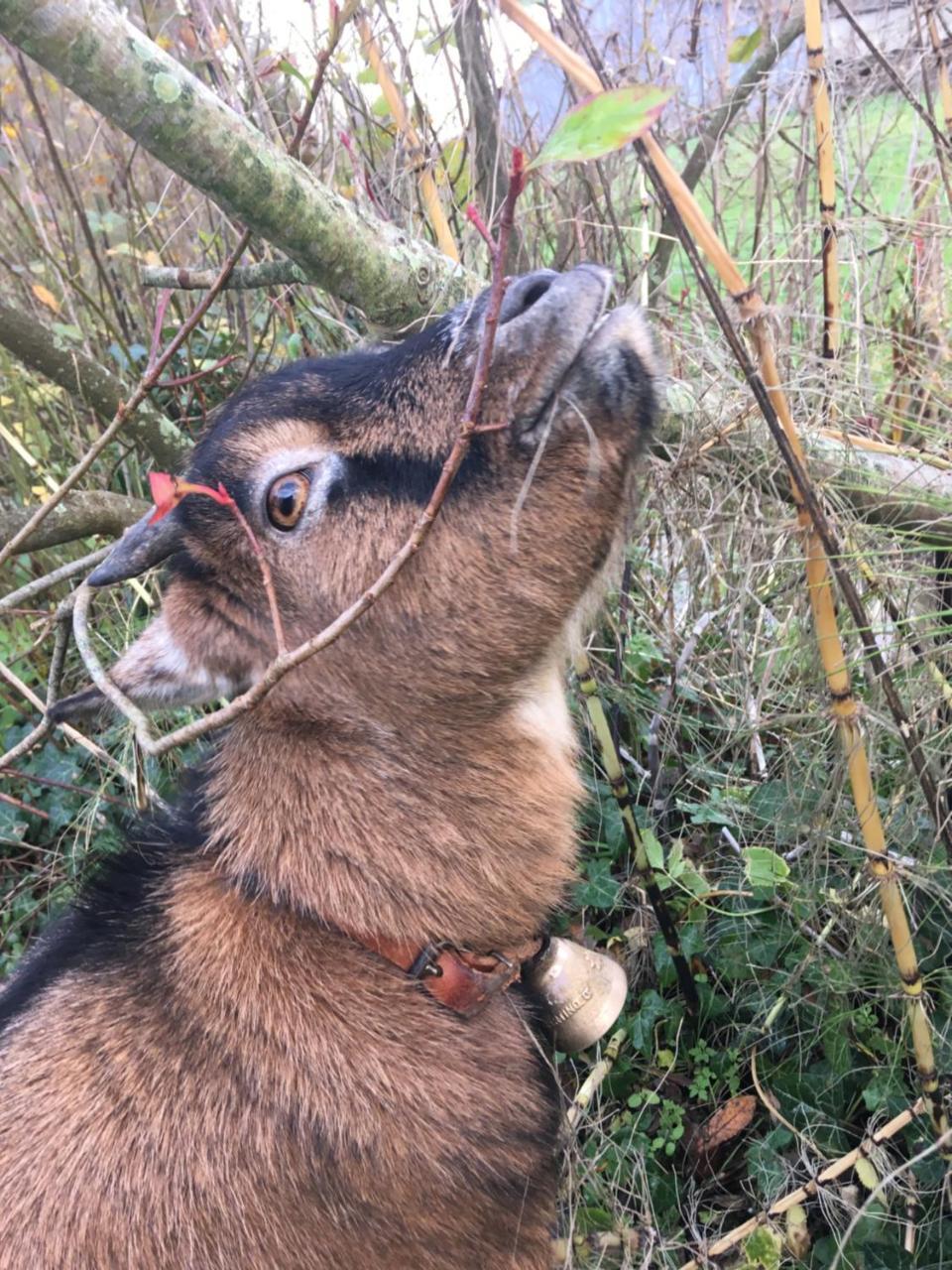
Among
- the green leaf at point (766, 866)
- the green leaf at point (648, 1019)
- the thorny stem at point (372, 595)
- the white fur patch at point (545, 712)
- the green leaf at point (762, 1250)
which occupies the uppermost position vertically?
the thorny stem at point (372, 595)

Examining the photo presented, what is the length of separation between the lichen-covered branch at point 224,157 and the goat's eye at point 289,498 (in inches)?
24.9

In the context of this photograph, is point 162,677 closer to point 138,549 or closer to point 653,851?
point 138,549

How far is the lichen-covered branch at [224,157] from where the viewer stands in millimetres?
2029

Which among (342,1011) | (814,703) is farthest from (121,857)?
(814,703)

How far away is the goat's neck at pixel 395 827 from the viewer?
2.30m

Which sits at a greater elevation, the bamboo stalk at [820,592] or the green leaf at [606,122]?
the green leaf at [606,122]

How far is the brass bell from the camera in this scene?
8.18 feet

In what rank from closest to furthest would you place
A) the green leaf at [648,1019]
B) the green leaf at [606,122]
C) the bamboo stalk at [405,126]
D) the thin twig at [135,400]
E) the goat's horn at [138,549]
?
the green leaf at [606,122] → the thin twig at [135,400] → the goat's horn at [138,549] → the bamboo stalk at [405,126] → the green leaf at [648,1019]

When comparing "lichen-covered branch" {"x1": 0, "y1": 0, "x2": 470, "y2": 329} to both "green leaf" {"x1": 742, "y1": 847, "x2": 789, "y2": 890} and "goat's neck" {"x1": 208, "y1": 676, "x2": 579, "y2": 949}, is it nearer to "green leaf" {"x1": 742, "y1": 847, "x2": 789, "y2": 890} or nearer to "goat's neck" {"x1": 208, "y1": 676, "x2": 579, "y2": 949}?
"goat's neck" {"x1": 208, "y1": 676, "x2": 579, "y2": 949}

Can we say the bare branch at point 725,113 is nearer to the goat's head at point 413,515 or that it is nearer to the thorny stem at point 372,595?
the goat's head at point 413,515

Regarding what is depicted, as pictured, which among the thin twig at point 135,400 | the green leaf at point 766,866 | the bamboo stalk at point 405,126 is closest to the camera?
the thin twig at point 135,400

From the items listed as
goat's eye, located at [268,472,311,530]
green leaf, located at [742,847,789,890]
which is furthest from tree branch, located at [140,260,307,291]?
green leaf, located at [742,847,789,890]

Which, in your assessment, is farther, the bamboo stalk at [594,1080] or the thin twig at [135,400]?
the bamboo stalk at [594,1080]

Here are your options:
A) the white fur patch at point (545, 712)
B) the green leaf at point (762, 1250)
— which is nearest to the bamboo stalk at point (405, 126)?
the white fur patch at point (545, 712)
